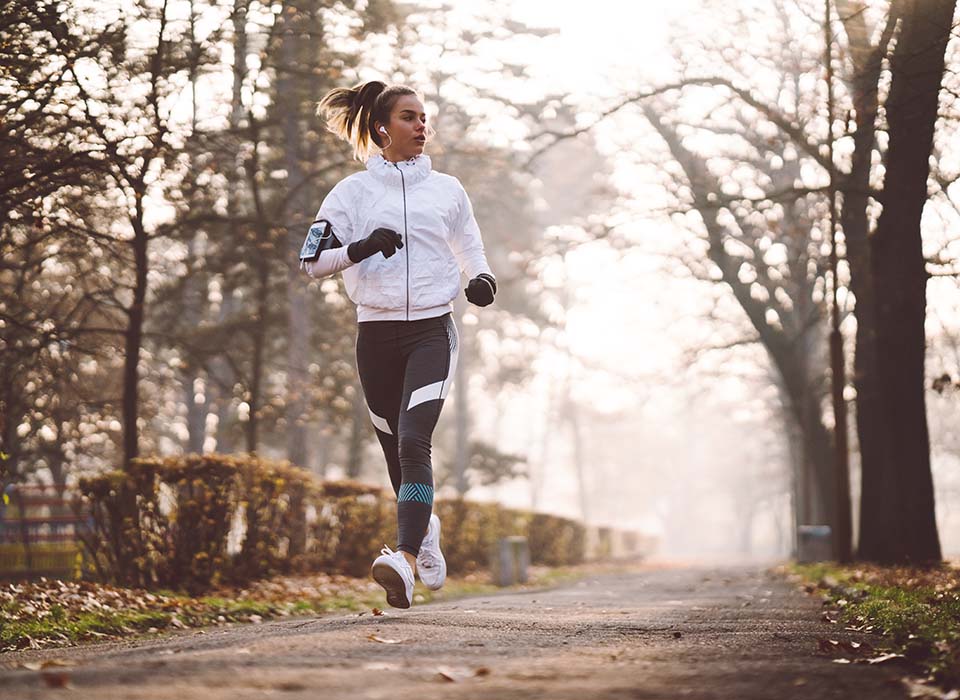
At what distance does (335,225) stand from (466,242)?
2.31 ft

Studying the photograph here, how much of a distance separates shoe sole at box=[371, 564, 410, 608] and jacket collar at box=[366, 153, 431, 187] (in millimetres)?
1927

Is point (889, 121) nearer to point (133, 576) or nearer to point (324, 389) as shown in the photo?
point (133, 576)

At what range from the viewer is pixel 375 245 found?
242 inches

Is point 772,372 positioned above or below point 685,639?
above

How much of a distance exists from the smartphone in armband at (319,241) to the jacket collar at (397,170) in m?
0.38

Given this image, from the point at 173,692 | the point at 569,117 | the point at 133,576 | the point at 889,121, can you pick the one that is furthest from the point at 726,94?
the point at 173,692

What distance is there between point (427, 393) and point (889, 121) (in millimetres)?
10774

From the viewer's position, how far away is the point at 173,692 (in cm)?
370

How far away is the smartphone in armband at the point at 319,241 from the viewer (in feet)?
20.9

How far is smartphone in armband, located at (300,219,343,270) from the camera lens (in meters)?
6.37

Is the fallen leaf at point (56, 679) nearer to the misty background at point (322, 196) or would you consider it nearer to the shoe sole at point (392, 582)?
the shoe sole at point (392, 582)

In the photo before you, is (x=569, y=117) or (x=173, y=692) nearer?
(x=173, y=692)

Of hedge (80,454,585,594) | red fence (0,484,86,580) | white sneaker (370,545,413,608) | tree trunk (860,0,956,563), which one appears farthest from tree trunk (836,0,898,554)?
red fence (0,484,86,580)

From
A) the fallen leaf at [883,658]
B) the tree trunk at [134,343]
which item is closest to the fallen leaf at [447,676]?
the fallen leaf at [883,658]
